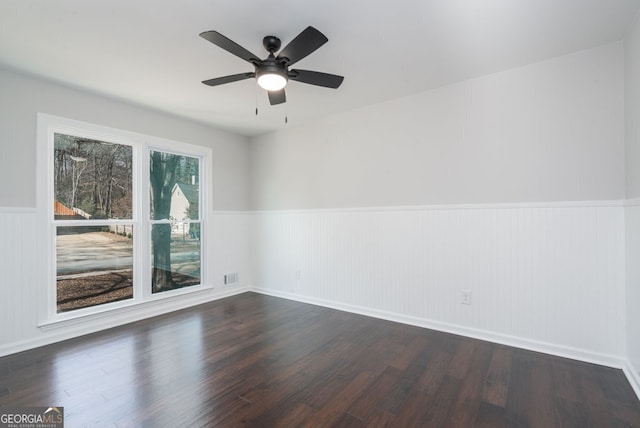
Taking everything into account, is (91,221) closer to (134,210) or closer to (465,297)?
(134,210)

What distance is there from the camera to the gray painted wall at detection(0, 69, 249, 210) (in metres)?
2.63

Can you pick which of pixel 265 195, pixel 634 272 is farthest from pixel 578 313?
pixel 265 195

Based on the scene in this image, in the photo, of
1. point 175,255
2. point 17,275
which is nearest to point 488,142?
point 175,255

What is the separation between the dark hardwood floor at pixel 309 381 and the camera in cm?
177

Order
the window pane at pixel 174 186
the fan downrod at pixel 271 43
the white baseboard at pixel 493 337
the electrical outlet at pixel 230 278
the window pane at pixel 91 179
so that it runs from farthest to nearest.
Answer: the electrical outlet at pixel 230 278
the window pane at pixel 174 186
the window pane at pixel 91 179
the white baseboard at pixel 493 337
the fan downrod at pixel 271 43

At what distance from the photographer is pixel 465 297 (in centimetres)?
294

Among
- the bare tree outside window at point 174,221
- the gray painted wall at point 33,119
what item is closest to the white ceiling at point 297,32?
the gray painted wall at point 33,119

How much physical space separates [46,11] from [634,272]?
14.5ft

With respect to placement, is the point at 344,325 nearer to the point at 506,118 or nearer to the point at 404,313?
the point at 404,313

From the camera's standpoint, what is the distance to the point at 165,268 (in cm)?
390

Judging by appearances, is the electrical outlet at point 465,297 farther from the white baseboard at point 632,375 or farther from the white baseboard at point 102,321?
the white baseboard at point 102,321

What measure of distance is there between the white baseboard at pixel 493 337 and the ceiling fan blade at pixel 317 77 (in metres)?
2.56

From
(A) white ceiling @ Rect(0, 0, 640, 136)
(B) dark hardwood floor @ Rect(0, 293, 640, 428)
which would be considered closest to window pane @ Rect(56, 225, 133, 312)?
(B) dark hardwood floor @ Rect(0, 293, 640, 428)

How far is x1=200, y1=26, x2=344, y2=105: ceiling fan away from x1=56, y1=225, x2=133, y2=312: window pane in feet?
7.46
